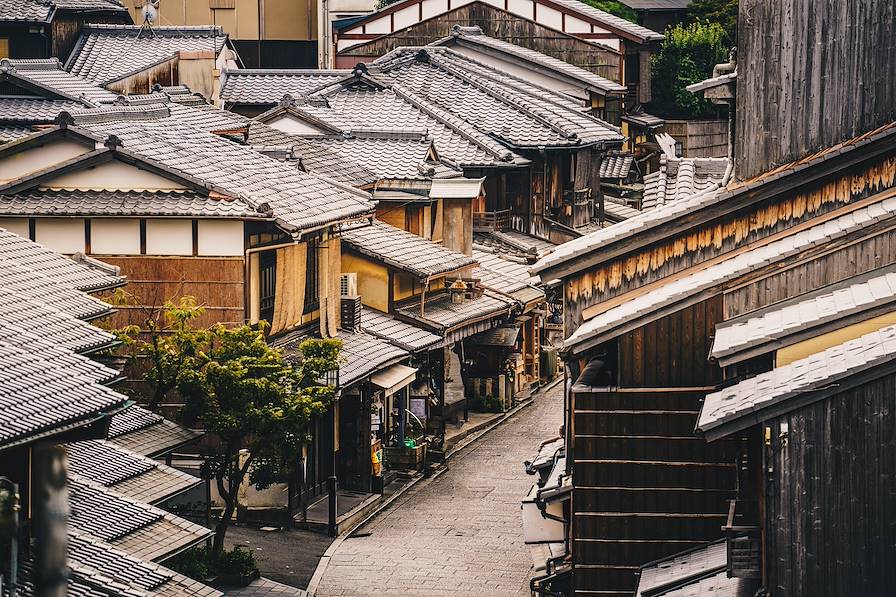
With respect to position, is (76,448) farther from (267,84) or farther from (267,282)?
(267,84)

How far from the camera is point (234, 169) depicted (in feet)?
106

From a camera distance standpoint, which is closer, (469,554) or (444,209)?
(469,554)

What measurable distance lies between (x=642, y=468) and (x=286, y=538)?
11.1 m

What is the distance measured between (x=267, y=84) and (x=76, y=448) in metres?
33.0

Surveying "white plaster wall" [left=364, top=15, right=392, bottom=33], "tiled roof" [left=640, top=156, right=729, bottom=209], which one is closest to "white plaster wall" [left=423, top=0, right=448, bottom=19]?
"white plaster wall" [left=364, top=15, right=392, bottom=33]

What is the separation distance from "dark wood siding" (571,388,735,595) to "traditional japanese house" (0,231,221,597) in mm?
5046

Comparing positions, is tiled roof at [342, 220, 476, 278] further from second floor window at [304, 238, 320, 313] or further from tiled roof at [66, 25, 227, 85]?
tiled roof at [66, 25, 227, 85]

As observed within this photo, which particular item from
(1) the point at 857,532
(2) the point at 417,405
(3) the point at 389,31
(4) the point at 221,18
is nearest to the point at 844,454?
(1) the point at 857,532

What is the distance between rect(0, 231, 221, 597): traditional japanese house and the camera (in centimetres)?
1512

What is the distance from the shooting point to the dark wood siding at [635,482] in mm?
20281

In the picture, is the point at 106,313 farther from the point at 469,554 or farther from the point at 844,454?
the point at 844,454

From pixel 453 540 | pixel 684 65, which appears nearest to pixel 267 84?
pixel 684 65

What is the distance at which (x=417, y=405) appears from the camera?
3756 cm

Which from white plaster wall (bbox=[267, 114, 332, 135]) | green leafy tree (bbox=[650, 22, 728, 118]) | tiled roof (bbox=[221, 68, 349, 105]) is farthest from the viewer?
green leafy tree (bbox=[650, 22, 728, 118])
